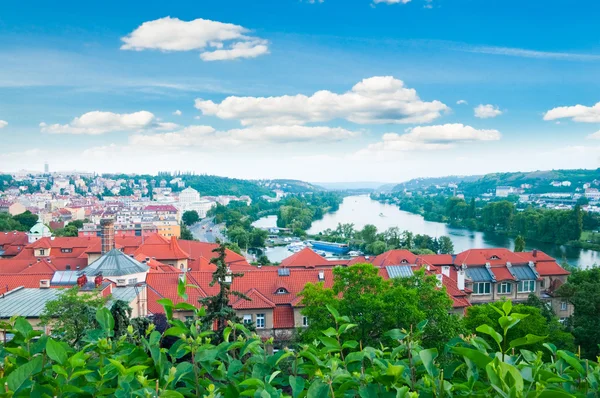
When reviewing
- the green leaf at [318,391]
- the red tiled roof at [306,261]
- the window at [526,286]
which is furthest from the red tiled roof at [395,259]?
the green leaf at [318,391]

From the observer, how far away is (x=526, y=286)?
2178cm

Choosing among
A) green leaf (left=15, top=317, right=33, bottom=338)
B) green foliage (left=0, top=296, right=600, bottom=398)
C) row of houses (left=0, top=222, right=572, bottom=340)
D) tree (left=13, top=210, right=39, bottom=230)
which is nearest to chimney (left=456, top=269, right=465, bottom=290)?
row of houses (left=0, top=222, right=572, bottom=340)

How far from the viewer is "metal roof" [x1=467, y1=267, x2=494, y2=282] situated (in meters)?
21.6

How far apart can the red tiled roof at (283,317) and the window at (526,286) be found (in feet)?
38.3

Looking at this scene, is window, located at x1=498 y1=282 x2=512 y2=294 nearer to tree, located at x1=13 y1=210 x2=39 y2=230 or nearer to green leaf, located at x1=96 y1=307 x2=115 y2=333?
green leaf, located at x1=96 y1=307 x2=115 y2=333

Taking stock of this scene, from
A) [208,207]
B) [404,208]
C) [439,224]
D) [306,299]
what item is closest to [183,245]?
[306,299]

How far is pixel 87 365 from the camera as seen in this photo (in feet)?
6.45

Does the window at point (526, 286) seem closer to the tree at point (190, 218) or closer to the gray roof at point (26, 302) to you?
the gray roof at point (26, 302)

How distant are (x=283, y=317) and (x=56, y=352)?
45.4 ft

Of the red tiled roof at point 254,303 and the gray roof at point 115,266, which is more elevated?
the gray roof at point 115,266

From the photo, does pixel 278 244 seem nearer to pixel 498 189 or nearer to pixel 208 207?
pixel 208 207

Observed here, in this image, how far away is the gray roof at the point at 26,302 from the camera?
1211 cm

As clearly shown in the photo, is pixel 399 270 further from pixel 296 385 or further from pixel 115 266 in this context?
pixel 296 385

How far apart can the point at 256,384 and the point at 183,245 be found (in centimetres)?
2969
